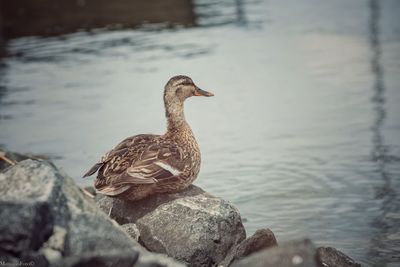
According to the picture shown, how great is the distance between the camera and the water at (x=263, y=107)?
25.6 feet

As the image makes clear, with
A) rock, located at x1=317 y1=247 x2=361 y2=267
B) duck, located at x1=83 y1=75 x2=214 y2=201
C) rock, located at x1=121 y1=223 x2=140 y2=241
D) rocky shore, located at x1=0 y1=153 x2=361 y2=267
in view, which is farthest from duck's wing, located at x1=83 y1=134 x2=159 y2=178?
rock, located at x1=317 y1=247 x2=361 y2=267

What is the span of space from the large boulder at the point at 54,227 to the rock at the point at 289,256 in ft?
1.74

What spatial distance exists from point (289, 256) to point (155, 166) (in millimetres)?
2283

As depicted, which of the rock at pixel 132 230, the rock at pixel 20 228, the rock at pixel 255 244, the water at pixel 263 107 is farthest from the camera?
the water at pixel 263 107

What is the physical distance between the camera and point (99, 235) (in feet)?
15.5

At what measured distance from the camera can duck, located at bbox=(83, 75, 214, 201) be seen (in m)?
6.18

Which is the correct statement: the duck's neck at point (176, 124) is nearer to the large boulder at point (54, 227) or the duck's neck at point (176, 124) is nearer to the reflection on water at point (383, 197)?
the reflection on water at point (383, 197)

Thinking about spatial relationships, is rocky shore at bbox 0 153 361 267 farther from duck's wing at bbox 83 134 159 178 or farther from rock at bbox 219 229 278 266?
duck's wing at bbox 83 134 159 178

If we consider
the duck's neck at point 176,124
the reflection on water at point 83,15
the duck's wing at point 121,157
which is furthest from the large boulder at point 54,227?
the reflection on water at point 83,15

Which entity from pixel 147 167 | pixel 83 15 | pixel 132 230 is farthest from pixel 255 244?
pixel 83 15

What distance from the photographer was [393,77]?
13.1 metres

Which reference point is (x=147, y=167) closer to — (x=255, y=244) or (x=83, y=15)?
(x=255, y=244)

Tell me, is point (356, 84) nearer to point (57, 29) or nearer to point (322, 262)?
point (322, 262)

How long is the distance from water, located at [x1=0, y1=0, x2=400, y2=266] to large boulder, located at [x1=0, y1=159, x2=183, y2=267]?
2.49 metres
